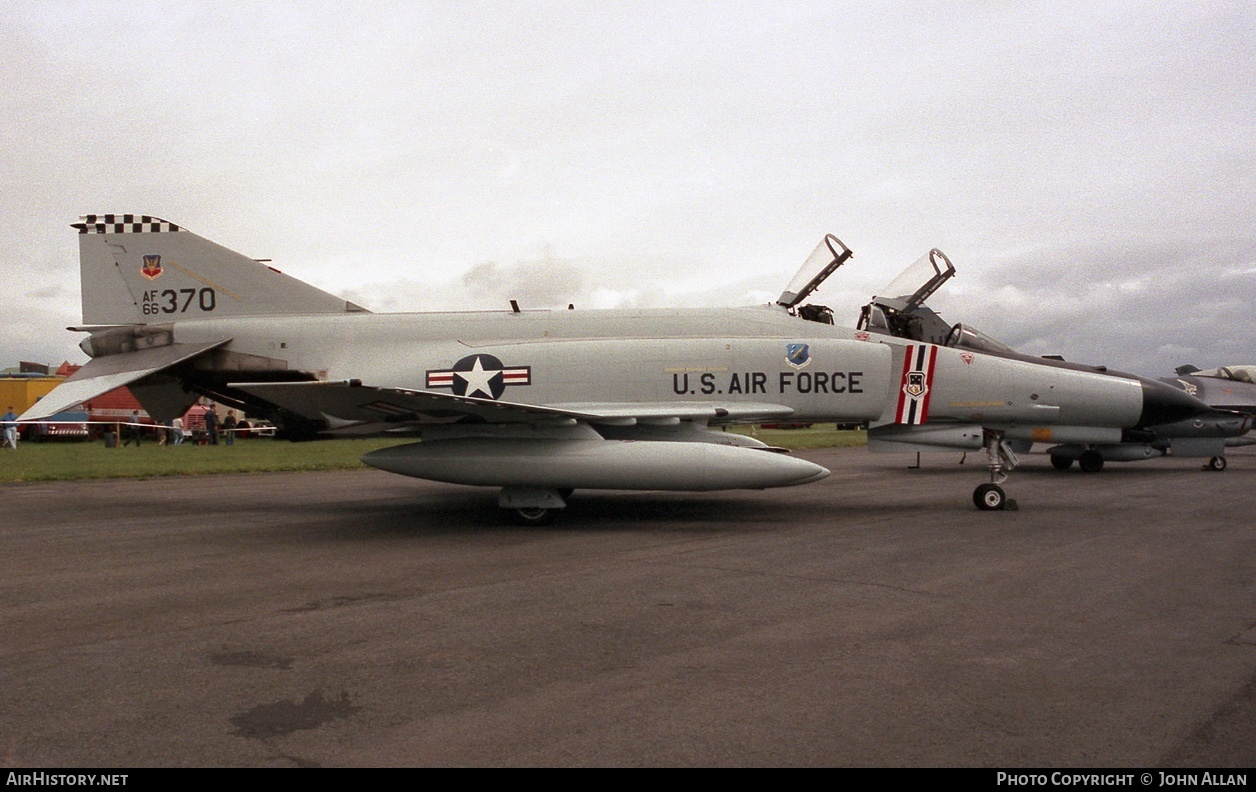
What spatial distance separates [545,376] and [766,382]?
282cm

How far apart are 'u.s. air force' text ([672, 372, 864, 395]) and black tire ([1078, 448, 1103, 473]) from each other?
10.3 meters

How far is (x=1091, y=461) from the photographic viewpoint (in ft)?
58.3

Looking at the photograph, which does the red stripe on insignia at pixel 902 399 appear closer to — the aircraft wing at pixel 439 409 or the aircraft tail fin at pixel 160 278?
the aircraft wing at pixel 439 409

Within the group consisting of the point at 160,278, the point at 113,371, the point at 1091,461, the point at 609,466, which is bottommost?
the point at 1091,461

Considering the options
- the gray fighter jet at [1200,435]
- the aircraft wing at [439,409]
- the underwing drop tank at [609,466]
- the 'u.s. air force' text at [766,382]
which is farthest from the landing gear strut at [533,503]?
the gray fighter jet at [1200,435]

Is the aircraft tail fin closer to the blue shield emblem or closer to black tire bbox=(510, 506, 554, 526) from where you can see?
black tire bbox=(510, 506, 554, 526)

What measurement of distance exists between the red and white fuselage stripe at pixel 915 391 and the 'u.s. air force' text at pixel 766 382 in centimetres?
60

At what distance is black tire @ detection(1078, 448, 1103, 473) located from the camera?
17.7m

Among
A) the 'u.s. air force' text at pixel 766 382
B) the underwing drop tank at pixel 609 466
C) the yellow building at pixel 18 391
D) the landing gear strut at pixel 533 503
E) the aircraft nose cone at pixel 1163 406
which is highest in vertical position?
the yellow building at pixel 18 391

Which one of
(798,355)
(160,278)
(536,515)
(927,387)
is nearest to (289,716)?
(536,515)

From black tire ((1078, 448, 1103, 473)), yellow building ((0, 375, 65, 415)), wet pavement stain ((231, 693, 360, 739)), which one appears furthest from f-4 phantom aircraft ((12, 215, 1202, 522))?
yellow building ((0, 375, 65, 415))

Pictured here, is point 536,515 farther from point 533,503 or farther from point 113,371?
point 113,371

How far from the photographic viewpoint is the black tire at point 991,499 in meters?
10.1

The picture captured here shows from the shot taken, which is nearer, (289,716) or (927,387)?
(289,716)
